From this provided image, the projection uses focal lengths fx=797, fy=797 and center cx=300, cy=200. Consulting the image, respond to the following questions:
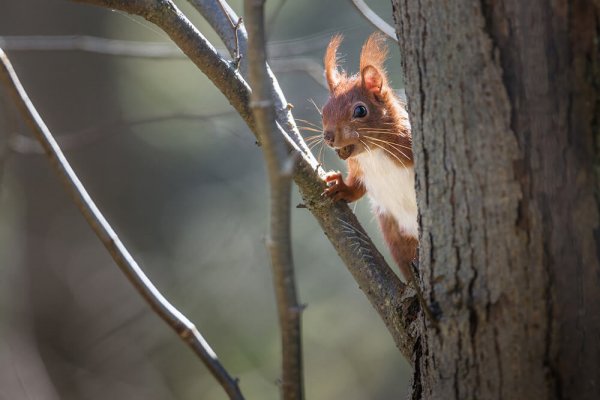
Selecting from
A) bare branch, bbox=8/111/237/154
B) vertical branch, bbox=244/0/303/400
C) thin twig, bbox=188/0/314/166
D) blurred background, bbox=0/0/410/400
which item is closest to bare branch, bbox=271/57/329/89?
bare branch, bbox=8/111/237/154

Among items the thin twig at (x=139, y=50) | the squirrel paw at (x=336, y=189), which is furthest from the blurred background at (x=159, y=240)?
the squirrel paw at (x=336, y=189)

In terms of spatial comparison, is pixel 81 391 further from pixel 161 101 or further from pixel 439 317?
pixel 439 317

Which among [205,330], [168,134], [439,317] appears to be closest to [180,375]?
[205,330]

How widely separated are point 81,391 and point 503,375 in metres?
3.80

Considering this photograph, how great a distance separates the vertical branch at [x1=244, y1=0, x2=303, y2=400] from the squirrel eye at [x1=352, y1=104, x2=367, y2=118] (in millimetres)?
1548

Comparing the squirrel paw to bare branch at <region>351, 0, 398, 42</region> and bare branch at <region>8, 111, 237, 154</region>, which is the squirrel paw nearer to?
bare branch at <region>351, 0, 398, 42</region>

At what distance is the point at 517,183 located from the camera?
1153 mm

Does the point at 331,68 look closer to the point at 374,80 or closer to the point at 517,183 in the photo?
the point at 374,80

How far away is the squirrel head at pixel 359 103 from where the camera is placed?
2367mm

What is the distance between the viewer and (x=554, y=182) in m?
1.14

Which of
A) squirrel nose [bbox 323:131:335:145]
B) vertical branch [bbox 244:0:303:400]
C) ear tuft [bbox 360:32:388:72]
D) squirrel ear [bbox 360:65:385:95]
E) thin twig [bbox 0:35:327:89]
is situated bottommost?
vertical branch [bbox 244:0:303:400]

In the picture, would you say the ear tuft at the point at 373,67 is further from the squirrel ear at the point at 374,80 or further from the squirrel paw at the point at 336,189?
the squirrel paw at the point at 336,189

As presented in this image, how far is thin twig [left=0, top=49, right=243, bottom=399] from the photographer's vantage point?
3.68 ft

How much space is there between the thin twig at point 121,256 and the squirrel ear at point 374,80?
1322 millimetres
